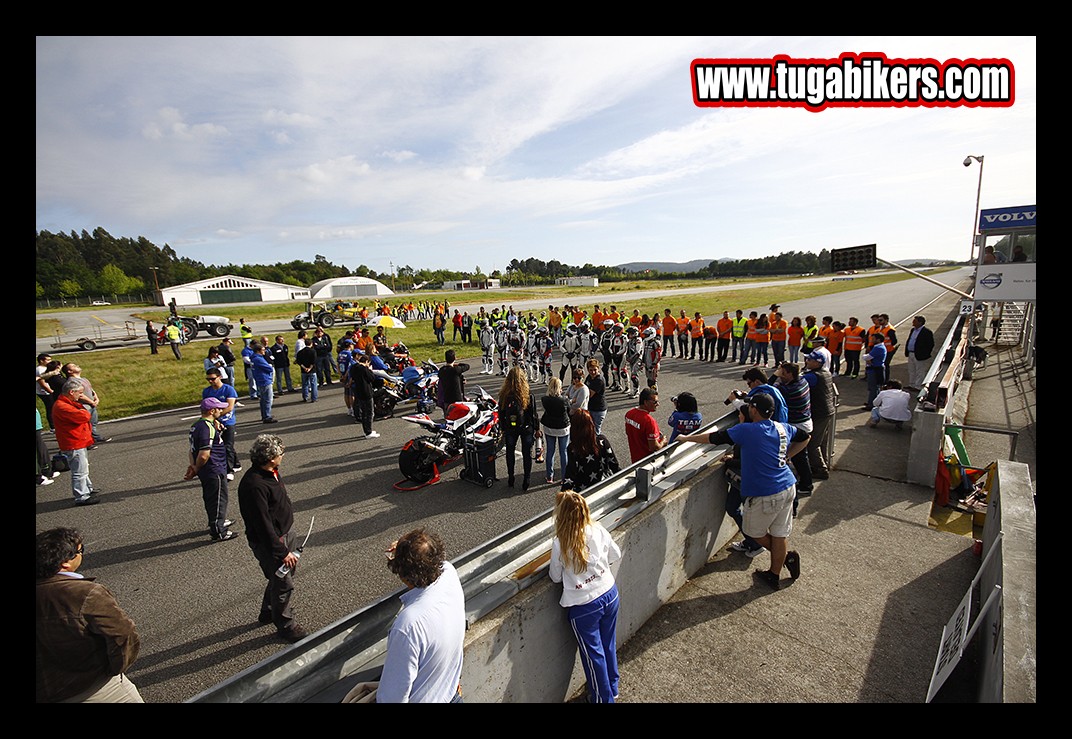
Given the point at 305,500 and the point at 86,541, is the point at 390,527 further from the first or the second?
the point at 86,541

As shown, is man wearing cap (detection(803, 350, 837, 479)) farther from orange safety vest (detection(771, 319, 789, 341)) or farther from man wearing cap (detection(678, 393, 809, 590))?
orange safety vest (detection(771, 319, 789, 341))

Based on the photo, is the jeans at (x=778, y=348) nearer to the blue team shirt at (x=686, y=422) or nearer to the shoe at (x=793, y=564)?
the blue team shirt at (x=686, y=422)

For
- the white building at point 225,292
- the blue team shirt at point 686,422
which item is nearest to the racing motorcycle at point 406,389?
the blue team shirt at point 686,422

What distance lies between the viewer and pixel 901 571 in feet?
16.1

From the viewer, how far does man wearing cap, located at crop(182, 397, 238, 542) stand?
18.7 ft

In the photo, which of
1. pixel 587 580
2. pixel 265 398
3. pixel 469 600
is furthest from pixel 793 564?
pixel 265 398

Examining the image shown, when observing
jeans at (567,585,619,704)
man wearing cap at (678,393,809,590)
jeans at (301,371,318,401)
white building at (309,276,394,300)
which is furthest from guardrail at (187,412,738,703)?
white building at (309,276,394,300)

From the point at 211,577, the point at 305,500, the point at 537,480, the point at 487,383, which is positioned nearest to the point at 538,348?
the point at 487,383

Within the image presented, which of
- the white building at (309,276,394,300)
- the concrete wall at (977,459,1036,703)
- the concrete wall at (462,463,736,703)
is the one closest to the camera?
the concrete wall at (977,459,1036,703)

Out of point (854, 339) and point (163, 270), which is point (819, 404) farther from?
point (163, 270)

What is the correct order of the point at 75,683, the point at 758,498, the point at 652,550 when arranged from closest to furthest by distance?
1. the point at 75,683
2. the point at 652,550
3. the point at 758,498

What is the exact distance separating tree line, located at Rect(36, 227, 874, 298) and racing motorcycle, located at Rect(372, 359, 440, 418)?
273 feet

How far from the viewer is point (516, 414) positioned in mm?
6863
